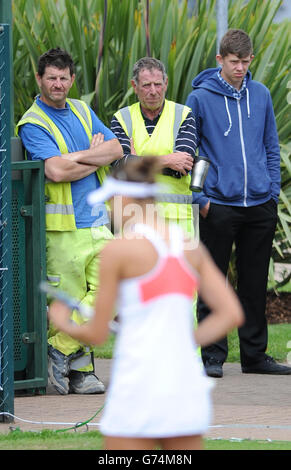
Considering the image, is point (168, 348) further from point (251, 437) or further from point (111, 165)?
point (111, 165)

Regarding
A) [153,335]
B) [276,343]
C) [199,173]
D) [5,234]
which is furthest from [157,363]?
[276,343]

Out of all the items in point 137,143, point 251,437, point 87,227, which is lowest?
point 251,437

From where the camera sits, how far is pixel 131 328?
11.5 ft

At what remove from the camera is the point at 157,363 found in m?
3.47

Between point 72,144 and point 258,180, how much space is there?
1495mm

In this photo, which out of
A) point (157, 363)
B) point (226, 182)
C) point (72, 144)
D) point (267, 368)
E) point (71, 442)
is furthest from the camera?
point (267, 368)

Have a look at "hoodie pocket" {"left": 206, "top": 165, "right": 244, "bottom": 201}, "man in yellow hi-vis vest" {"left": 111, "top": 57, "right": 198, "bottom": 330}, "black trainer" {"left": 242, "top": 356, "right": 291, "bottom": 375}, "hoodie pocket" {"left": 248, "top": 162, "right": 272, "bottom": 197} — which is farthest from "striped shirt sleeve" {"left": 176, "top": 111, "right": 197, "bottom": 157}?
"black trainer" {"left": 242, "top": 356, "right": 291, "bottom": 375}

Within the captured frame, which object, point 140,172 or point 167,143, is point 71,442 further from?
point 167,143

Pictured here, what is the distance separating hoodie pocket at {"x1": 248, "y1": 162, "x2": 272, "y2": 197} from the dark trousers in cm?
12

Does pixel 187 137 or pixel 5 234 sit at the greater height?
pixel 187 137

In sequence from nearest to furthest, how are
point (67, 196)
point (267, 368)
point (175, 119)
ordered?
point (67, 196)
point (175, 119)
point (267, 368)

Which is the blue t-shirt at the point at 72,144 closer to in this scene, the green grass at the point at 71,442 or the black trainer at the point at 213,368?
the black trainer at the point at 213,368
